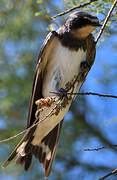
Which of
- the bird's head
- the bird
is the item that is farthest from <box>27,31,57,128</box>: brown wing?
the bird's head

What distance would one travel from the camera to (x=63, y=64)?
Result: 2180 mm

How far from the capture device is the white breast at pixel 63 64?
2.15 metres

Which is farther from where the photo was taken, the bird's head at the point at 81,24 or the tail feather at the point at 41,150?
the tail feather at the point at 41,150

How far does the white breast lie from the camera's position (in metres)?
2.15

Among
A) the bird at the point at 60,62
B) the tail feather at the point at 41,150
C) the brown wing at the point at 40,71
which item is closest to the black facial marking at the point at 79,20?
the bird at the point at 60,62

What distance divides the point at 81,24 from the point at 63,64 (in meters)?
0.23

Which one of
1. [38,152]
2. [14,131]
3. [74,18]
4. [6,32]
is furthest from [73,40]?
[14,131]

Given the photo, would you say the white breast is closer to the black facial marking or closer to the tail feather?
the black facial marking

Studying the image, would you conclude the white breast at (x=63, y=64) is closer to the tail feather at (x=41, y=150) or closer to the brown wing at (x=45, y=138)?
the brown wing at (x=45, y=138)

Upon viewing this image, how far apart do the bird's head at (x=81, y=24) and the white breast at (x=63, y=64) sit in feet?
0.31

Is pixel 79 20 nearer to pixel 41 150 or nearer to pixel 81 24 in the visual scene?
pixel 81 24

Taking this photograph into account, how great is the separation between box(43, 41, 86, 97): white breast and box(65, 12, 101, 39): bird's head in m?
0.09

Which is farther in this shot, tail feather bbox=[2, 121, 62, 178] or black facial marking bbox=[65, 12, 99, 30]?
tail feather bbox=[2, 121, 62, 178]

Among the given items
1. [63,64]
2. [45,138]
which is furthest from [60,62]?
[45,138]
